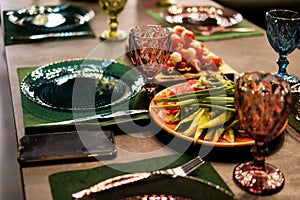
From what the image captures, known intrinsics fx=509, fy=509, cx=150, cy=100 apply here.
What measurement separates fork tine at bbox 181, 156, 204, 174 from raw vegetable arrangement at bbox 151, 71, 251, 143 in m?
0.04

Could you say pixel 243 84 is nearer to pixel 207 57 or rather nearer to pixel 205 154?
pixel 205 154

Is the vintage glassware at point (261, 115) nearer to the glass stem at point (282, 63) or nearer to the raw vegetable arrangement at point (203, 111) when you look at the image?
the raw vegetable arrangement at point (203, 111)

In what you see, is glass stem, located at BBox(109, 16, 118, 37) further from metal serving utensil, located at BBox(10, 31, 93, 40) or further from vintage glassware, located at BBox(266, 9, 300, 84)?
vintage glassware, located at BBox(266, 9, 300, 84)

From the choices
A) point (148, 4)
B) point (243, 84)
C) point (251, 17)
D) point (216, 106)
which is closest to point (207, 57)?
point (216, 106)

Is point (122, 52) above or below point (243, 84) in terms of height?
below

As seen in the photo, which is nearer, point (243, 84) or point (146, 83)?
point (243, 84)

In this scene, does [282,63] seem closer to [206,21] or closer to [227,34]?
[227,34]

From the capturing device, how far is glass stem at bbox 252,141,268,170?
2.70 ft

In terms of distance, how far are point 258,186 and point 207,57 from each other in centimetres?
52

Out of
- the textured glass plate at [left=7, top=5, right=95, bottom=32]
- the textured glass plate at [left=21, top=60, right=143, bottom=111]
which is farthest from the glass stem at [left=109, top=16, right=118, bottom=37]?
the textured glass plate at [left=21, top=60, right=143, bottom=111]

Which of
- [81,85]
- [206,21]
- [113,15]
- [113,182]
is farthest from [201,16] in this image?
[113,182]

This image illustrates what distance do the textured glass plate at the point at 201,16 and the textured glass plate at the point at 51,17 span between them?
0.28m

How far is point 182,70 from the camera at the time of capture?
4.07 feet

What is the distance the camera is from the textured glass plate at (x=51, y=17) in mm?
1615
